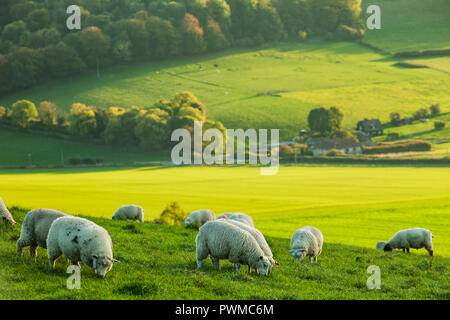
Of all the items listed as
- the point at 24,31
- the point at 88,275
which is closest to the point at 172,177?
the point at 88,275

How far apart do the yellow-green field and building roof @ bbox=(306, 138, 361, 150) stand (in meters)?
16.0

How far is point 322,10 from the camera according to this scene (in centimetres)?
16825

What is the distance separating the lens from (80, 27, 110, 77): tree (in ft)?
448

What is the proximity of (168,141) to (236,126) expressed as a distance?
67.2 feet

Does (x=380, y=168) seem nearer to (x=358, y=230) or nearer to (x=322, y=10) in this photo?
(x=358, y=230)

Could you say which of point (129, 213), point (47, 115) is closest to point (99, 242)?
point (129, 213)

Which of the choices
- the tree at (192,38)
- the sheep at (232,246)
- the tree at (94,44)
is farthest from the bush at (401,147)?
the sheep at (232,246)

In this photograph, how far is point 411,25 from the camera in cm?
17250

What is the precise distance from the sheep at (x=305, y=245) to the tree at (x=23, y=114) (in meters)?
97.2

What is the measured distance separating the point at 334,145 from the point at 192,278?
81.2 m

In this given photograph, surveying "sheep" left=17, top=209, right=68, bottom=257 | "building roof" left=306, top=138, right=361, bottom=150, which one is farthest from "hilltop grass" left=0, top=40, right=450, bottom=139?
"sheep" left=17, top=209, right=68, bottom=257
